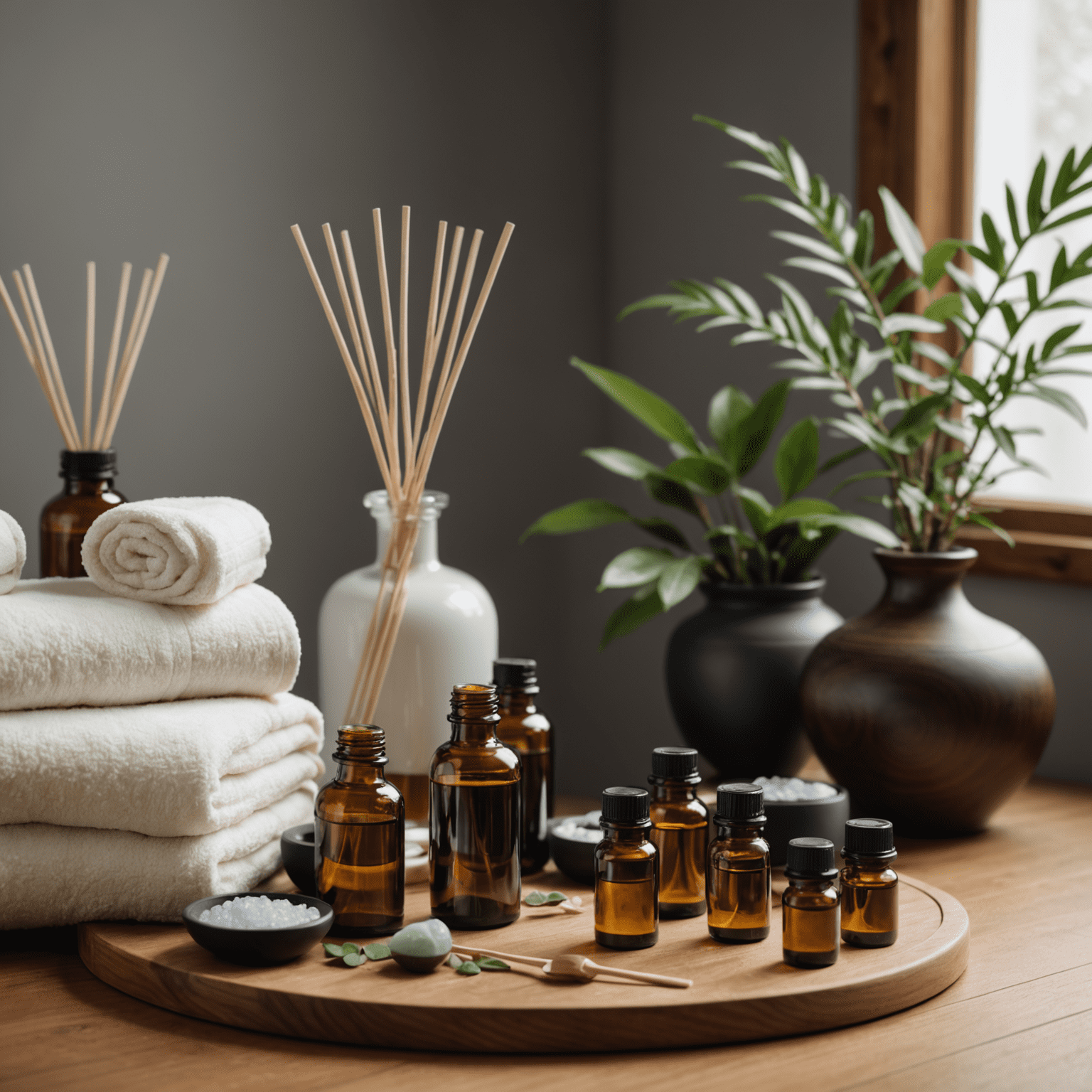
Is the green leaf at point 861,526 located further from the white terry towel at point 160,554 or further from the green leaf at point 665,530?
the white terry towel at point 160,554

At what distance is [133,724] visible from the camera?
96 centimetres

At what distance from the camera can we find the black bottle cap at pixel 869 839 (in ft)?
2.99

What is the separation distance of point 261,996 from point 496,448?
3.90 feet

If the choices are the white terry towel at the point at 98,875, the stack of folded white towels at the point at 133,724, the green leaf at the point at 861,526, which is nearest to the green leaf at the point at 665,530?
the green leaf at the point at 861,526

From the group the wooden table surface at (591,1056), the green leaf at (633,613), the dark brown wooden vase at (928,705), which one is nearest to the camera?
the wooden table surface at (591,1056)

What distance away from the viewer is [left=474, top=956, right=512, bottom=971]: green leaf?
2.88 ft

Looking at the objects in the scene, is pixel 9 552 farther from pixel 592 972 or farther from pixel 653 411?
pixel 653 411

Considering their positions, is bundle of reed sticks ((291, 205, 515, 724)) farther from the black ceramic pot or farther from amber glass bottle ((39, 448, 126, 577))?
the black ceramic pot

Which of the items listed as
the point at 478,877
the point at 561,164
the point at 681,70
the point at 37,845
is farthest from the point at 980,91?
the point at 37,845

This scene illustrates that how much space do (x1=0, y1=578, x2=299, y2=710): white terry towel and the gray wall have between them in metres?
0.55

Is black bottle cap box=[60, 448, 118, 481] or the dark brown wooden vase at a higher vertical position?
black bottle cap box=[60, 448, 118, 481]

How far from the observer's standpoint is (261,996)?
2.72 feet

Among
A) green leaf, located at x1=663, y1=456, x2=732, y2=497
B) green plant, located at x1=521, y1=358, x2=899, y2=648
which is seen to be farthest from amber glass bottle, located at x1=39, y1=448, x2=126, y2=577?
green leaf, located at x1=663, y1=456, x2=732, y2=497

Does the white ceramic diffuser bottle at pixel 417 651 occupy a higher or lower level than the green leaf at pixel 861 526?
lower
